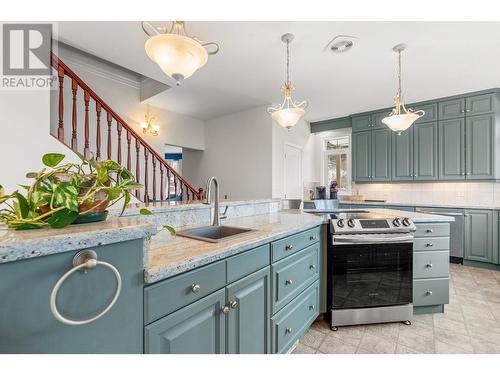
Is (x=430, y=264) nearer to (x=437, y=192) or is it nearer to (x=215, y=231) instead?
A: (x=215, y=231)

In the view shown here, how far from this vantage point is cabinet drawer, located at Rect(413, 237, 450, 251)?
214 centimetres

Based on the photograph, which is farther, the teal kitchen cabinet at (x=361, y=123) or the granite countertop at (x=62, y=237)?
the teal kitchen cabinet at (x=361, y=123)

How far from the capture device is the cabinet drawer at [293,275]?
147cm

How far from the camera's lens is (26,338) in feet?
1.85

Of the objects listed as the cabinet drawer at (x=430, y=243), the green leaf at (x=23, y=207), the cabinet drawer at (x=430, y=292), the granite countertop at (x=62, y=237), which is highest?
the green leaf at (x=23, y=207)

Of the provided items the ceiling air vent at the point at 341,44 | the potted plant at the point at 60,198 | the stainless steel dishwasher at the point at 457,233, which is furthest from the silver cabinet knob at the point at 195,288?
the stainless steel dishwasher at the point at 457,233

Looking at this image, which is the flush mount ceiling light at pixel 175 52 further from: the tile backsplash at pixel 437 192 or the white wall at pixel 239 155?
the tile backsplash at pixel 437 192

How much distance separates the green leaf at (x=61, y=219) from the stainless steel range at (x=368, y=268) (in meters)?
1.79

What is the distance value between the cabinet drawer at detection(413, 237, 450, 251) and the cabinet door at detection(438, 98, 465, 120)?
2.77 metres

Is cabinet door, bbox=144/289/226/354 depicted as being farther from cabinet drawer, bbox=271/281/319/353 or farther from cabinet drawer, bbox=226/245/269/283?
cabinet drawer, bbox=271/281/319/353

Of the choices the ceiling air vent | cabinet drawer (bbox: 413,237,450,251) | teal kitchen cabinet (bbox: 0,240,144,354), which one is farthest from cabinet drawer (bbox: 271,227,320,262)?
the ceiling air vent
